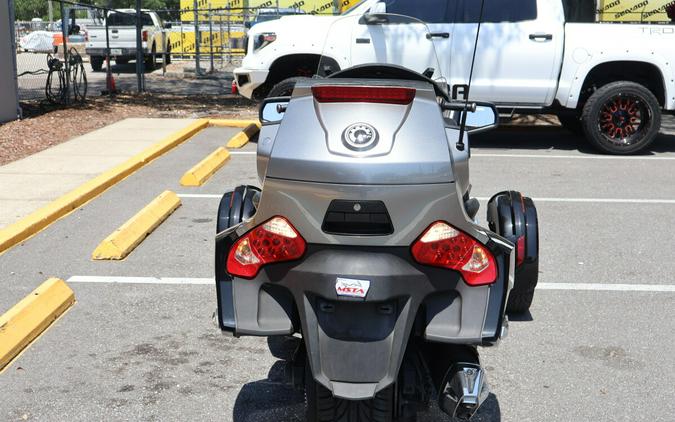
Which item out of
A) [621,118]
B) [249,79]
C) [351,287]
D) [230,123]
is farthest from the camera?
[230,123]

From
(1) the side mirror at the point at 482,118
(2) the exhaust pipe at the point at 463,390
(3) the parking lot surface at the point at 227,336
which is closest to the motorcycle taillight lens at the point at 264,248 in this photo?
(2) the exhaust pipe at the point at 463,390

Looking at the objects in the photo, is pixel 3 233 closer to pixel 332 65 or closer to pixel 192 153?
pixel 332 65

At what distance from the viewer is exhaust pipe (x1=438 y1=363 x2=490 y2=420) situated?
338cm

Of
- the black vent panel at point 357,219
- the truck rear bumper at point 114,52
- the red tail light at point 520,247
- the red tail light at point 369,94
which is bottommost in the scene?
the truck rear bumper at point 114,52

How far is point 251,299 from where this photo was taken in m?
3.46

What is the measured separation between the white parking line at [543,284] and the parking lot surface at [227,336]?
0.8 inches

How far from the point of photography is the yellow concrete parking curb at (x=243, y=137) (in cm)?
1155

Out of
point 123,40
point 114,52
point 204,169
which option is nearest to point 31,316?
point 204,169

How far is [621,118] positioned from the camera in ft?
37.1

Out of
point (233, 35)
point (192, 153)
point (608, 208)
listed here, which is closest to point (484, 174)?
point (608, 208)

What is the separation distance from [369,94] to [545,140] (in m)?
10.0

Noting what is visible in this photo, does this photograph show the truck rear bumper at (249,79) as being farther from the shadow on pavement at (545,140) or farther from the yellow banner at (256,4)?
the yellow banner at (256,4)

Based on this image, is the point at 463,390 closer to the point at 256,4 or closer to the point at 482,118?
the point at 482,118

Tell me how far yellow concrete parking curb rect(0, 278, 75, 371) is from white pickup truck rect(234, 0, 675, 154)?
20.3 ft
